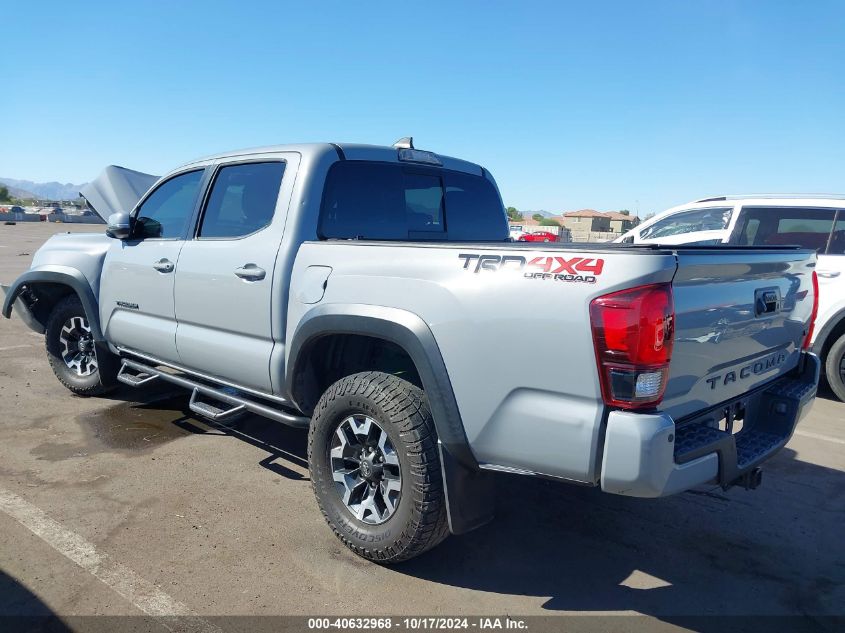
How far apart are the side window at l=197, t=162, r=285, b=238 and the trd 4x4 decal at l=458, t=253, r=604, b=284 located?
1.55 m

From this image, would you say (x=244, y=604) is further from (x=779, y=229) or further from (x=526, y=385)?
(x=779, y=229)

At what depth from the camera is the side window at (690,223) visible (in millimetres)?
7203

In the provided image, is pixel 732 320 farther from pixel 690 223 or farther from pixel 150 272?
pixel 690 223

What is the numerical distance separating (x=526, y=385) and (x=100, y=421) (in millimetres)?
3873

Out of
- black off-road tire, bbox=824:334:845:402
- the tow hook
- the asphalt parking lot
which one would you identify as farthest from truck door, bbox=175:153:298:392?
black off-road tire, bbox=824:334:845:402

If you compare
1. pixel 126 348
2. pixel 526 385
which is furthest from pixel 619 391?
pixel 126 348

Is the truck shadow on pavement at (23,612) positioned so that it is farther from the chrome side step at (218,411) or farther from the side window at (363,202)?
the side window at (363,202)

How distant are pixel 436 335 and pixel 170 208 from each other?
2.84 meters

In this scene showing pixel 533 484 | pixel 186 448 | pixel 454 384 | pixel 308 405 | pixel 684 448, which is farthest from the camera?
pixel 186 448

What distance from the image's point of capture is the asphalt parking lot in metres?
2.71

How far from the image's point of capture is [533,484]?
4.02 meters

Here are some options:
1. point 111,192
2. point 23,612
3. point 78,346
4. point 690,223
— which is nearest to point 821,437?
point 690,223

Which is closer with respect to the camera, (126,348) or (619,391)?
(619,391)

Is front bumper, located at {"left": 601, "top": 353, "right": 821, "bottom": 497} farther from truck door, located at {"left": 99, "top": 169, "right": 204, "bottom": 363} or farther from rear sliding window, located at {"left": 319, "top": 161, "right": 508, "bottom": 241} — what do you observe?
truck door, located at {"left": 99, "top": 169, "right": 204, "bottom": 363}
